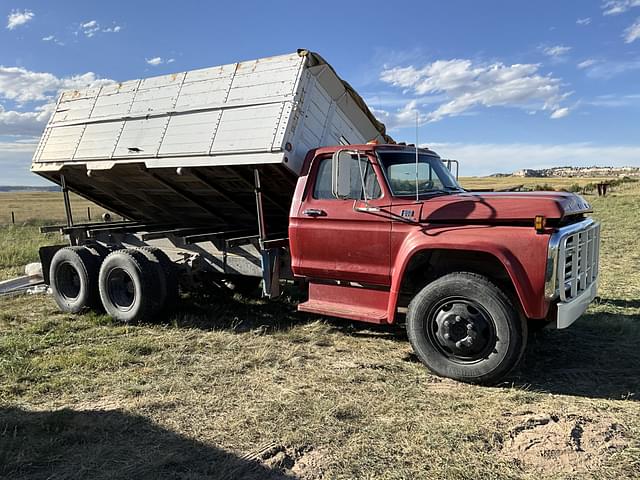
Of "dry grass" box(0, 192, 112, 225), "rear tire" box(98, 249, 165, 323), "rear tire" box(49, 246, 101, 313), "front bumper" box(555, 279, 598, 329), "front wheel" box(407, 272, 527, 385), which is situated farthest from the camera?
"dry grass" box(0, 192, 112, 225)

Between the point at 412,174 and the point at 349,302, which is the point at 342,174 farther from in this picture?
the point at 349,302

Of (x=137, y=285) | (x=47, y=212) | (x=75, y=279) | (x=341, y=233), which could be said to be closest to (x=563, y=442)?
(x=341, y=233)

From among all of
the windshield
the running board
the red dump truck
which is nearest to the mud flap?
the red dump truck

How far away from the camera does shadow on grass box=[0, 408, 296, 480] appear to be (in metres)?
3.21

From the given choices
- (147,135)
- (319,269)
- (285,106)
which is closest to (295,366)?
(319,269)

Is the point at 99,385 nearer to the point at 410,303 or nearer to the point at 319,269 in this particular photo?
the point at 319,269

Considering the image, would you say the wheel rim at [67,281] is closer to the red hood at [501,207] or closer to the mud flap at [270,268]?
the mud flap at [270,268]

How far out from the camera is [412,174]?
5.38 metres

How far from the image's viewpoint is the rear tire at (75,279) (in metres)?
7.03

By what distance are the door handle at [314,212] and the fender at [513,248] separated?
109cm

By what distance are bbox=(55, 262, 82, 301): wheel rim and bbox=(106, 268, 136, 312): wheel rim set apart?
0.79 m

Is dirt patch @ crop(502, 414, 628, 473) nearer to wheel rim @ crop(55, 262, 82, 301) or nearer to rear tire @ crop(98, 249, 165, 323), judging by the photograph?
rear tire @ crop(98, 249, 165, 323)

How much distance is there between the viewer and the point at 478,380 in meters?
4.46

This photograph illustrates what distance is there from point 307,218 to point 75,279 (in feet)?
13.0
